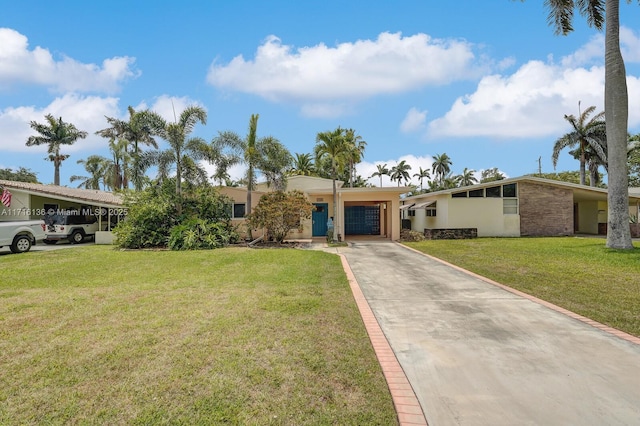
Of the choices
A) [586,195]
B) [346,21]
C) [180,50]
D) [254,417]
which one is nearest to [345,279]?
[254,417]

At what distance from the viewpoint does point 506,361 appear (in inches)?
149

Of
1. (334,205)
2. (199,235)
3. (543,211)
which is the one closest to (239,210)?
(199,235)

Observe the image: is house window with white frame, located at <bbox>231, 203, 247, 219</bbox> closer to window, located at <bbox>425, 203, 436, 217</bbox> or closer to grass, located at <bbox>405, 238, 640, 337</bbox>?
grass, located at <bbox>405, 238, 640, 337</bbox>

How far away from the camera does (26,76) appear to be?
43.3ft

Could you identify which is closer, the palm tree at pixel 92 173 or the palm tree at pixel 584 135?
the palm tree at pixel 584 135

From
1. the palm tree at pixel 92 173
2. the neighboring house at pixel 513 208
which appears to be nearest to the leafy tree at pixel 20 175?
the palm tree at pixel 92 173

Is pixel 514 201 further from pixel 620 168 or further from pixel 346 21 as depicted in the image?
pixel 346 21

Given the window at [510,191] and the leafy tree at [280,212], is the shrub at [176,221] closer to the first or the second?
the leafy tree at [280,212]

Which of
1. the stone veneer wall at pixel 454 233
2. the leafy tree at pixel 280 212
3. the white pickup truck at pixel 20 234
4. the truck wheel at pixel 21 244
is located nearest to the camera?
the white pickup truck at pixel 20 234

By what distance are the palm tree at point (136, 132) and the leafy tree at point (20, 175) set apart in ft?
53.6

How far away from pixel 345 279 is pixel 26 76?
48.2 ft

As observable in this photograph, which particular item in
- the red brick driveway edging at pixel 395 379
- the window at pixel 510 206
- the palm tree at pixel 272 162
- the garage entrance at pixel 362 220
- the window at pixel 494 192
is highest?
the palm tree at pixel 272 162

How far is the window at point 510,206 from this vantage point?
2131cm

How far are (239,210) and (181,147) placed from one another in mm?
4684
